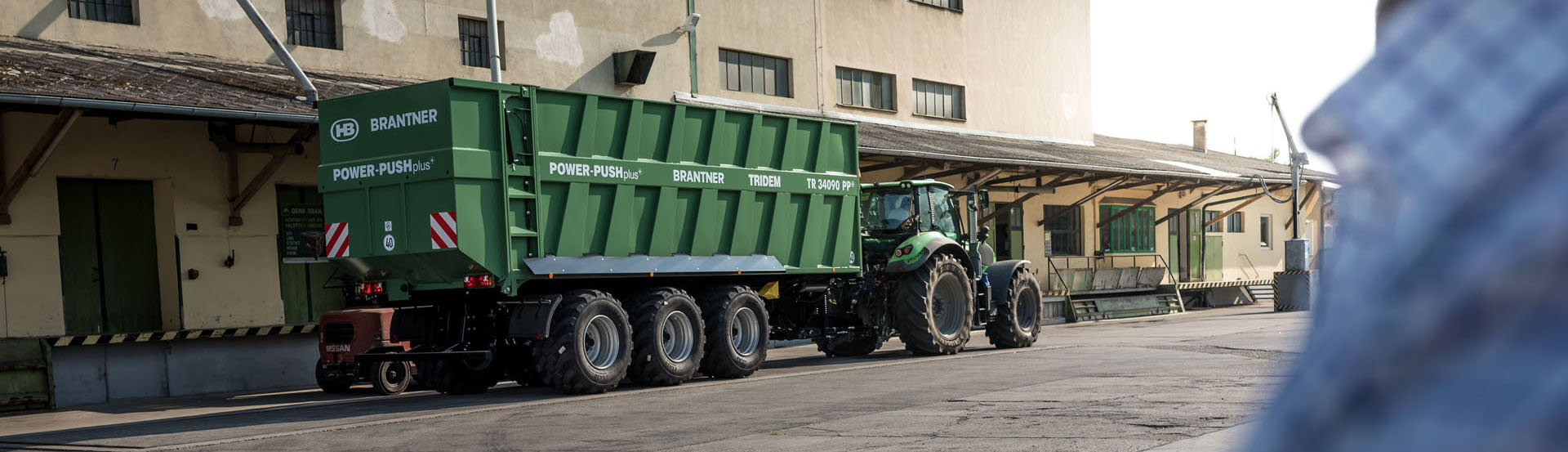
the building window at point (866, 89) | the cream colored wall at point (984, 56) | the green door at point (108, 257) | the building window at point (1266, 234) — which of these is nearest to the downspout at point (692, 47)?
the cream colored wall at point (984, 56)

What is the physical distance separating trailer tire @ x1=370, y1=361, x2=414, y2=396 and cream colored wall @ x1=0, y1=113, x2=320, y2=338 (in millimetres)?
3174

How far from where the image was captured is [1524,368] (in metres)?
0.69

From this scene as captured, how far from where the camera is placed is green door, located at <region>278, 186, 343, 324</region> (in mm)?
18266

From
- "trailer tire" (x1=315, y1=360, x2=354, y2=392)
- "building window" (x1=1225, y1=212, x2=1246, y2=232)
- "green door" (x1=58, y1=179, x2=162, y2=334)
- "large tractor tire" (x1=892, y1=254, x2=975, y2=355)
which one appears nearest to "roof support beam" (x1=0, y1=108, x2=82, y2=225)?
"green door" (x1=58, y1=179, x2=162, y2=334)

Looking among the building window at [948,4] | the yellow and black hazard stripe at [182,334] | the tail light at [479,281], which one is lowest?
the yellow and black hazard stripe at [182,334]

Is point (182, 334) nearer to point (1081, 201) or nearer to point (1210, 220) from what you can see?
point (1081, 201)

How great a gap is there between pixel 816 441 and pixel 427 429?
311 centimetres

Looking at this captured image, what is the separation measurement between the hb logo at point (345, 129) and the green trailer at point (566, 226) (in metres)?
0.02

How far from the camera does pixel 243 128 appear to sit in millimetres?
17594

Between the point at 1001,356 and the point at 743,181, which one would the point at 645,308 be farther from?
the point at 1001,356

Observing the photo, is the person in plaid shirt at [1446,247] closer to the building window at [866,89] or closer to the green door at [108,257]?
the green door at [108,257]

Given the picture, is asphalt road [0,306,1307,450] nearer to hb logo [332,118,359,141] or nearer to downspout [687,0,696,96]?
hb logo [332,118,359,141]

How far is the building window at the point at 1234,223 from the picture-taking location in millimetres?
38031

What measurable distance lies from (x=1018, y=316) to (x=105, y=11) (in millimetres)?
12223
